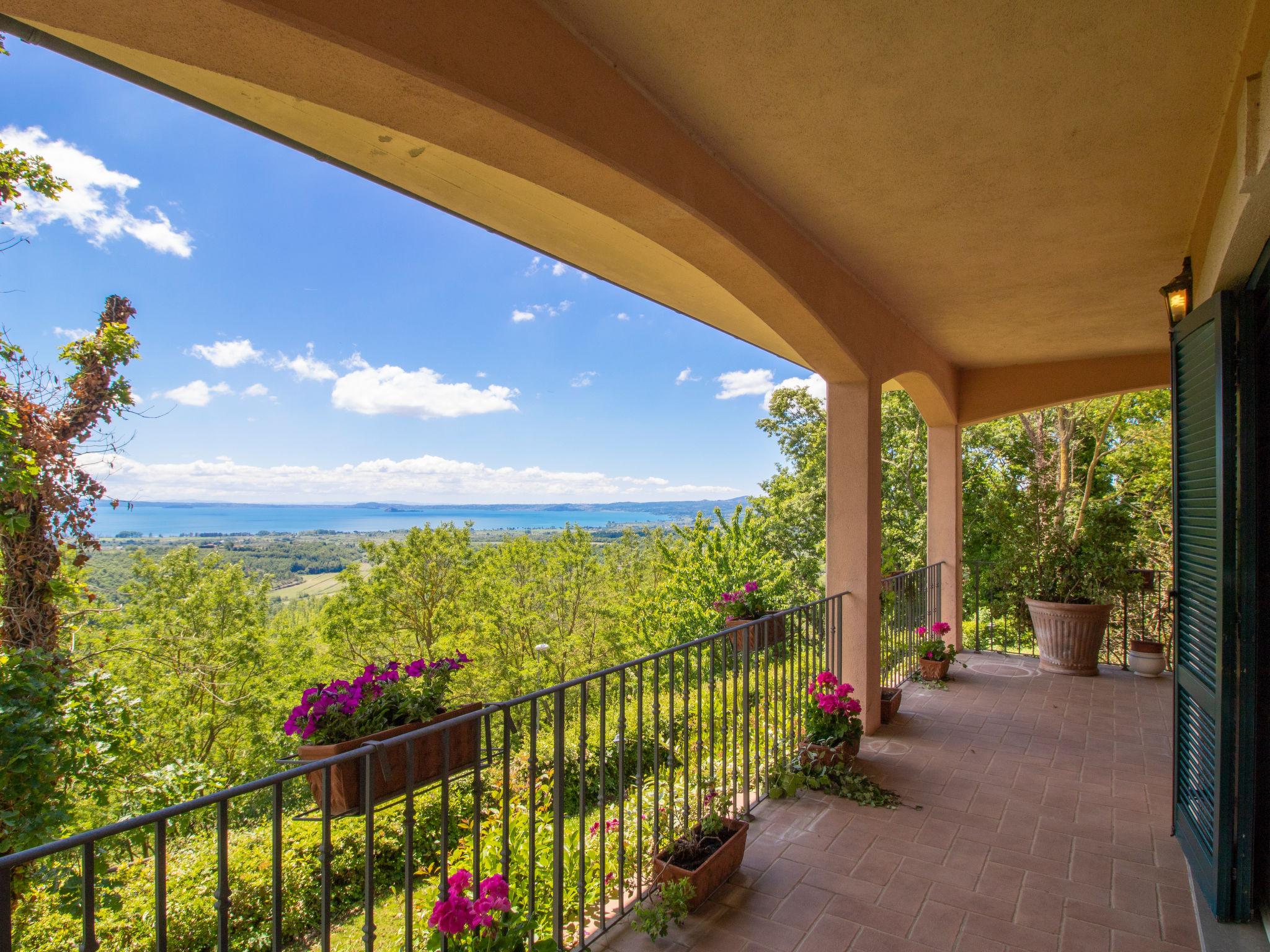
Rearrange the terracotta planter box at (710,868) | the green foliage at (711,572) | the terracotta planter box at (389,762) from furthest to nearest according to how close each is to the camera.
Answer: the green foliage at (711,572)
the terracotta planter box at (710,868)
the terracotta planter box at (389,762)

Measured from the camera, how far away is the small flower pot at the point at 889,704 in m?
4.09

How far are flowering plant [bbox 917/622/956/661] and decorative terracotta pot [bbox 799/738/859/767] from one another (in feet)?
7.00

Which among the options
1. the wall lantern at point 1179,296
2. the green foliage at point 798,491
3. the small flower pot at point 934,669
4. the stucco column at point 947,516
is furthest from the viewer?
the green foliage at point 798,491

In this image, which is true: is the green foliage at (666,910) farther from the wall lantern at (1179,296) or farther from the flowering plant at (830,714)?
the wall lantern at (1179,296)

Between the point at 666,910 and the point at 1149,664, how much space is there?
491 cm

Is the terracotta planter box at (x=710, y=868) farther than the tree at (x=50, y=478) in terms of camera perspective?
No

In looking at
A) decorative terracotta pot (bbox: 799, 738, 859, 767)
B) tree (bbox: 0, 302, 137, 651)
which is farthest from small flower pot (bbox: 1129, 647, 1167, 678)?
tree (bbox: 0, 302, 137, 651)

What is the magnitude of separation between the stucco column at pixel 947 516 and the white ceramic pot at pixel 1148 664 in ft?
4.10

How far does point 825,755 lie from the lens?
3.23 meters

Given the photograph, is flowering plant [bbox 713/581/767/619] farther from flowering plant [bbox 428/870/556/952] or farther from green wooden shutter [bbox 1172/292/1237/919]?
flowering plant [bbox 428/870/556/952]

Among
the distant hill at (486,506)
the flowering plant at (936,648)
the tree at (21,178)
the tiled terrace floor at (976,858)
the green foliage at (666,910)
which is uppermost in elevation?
the tree at (21,178)

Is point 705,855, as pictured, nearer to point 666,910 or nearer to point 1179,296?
point 666,910

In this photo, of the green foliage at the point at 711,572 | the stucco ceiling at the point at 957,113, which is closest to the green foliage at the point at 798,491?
the green foliage at the point at 711,572

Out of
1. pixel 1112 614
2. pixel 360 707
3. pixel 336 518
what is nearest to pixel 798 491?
pixel 1112 614
